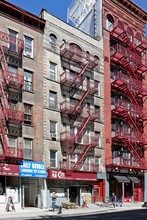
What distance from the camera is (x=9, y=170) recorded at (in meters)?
31.1

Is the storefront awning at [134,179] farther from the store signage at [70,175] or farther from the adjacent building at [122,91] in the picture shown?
the store signage at [70,175]

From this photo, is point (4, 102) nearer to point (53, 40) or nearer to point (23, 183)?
point (23, 183)

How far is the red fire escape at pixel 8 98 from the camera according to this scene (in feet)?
105

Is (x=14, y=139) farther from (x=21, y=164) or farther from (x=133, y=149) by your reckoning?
(x=133, y=149)

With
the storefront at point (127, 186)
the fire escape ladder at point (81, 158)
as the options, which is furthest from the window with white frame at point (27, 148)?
the storefront at point (127, 186)

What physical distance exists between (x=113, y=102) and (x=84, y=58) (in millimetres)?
7368

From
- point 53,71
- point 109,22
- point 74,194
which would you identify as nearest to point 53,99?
point 53,71

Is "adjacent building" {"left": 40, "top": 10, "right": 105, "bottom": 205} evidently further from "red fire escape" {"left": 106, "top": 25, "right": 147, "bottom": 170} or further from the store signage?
"red fire escape" {"left": 106, "top": 25, "right": 147, "bottom": 170}

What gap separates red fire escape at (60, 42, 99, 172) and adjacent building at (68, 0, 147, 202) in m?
3.01

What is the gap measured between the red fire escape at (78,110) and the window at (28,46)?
12.5ft

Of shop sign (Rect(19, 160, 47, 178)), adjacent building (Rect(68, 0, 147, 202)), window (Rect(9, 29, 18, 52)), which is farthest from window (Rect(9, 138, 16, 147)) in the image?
adjacent building (Rect(68, 0, 147, 202))

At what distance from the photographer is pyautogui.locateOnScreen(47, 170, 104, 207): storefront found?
3552cm

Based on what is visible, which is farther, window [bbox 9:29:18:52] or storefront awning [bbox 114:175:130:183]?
storefront awning [bbox 114:175:130:183]

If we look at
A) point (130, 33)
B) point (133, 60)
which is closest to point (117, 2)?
point (130, 33)
